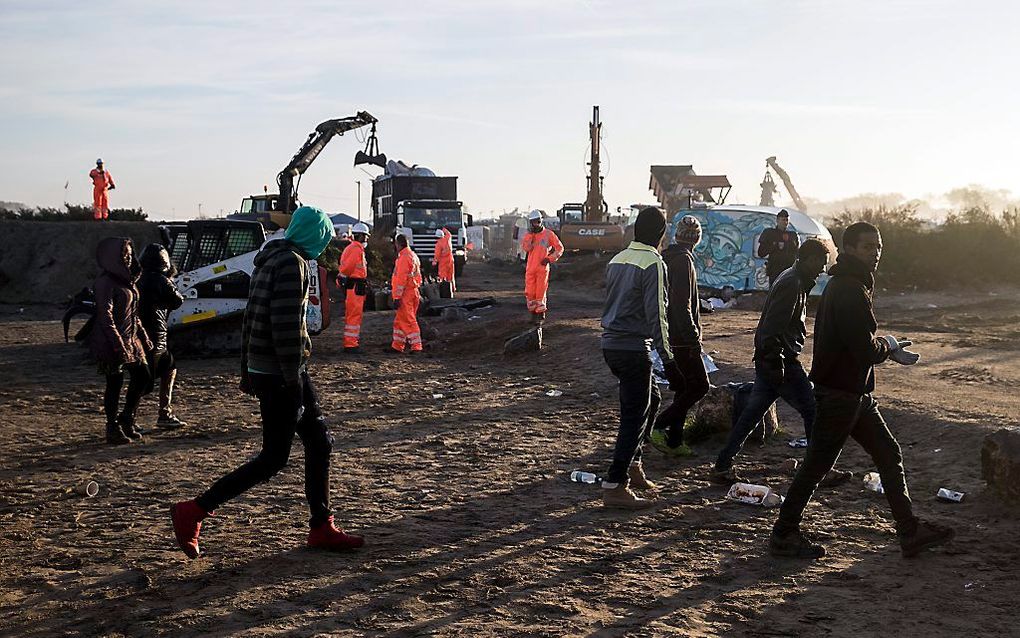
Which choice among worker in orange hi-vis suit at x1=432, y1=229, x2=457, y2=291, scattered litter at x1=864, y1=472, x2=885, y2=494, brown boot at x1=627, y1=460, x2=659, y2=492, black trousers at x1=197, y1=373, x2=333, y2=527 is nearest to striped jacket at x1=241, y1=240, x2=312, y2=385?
black trousers at x1=197, y1=373, x2=333, y2=527

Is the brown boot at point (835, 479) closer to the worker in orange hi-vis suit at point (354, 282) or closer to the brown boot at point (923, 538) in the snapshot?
the brown boot at point (923, 538)

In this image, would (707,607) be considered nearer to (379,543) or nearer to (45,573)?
(379,543)

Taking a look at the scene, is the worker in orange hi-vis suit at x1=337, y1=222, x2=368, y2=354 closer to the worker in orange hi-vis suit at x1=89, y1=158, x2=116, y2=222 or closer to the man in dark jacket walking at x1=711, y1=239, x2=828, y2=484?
the man in dark jacket walking at x1=711, y1=239, x2=828, y2=484

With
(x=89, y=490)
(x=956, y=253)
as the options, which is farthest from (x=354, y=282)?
(x=956, y=253)

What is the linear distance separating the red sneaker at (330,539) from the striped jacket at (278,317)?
36.2 inches

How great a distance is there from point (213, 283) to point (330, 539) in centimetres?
936

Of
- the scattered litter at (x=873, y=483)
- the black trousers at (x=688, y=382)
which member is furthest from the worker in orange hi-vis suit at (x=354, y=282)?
the scattered litter at (x=873, y=483)

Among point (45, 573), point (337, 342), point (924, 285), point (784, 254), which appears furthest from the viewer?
point (924, 285)

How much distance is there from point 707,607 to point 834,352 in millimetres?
1487

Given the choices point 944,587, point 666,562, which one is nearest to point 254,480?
point 666,562

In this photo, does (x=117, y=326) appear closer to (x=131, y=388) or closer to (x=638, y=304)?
(x=131, y=388)

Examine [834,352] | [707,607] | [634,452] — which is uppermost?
[834,352]

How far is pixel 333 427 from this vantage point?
9.21 meters

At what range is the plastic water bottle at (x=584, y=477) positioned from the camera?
7082mm
